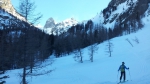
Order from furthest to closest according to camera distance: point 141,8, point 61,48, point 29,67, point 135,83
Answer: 1. point 141,8
2. point 61,48
3. point 135,83
4. point 29,67

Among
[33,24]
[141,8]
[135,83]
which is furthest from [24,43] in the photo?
[141,8]

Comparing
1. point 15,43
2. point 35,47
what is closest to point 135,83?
point 35,47

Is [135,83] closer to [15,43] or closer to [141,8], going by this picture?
[15,43]

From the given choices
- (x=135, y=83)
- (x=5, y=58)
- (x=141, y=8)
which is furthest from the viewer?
(x=141, y=8)

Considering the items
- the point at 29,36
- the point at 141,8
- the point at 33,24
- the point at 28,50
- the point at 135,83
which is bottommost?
the point at 135,83

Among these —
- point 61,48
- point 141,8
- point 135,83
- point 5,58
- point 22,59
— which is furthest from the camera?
point 141,8

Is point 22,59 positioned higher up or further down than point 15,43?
further down

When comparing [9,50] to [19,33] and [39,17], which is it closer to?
[19,33]

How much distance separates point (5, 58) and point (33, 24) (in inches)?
165

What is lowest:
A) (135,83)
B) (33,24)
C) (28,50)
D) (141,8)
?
(135,83)

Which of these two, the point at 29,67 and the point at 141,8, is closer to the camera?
the point at 29,67

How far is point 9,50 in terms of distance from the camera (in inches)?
583

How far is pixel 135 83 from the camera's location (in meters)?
18.2

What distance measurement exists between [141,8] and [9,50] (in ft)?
510
